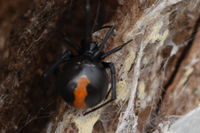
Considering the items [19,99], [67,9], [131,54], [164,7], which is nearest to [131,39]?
[131,54]

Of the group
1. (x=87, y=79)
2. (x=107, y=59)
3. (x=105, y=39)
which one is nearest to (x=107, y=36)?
(x=105, y=39)

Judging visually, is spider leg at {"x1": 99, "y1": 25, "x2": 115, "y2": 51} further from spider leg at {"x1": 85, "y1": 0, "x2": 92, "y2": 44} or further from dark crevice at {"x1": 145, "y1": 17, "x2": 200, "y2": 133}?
dark crevice at {"x1": 145, "y1": 17, "x2": 200, "y2": 133}

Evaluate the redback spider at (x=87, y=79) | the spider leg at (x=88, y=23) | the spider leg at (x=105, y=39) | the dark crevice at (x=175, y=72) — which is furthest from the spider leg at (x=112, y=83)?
the dark crevice at (x=175, y=72)

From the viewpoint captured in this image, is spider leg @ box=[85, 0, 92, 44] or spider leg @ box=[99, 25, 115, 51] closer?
spider leg @ box=[85, 0, 92, 44]

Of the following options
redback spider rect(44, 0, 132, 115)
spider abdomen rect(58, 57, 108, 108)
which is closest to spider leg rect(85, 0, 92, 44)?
redback spider rect(44, 0, 132, 115)

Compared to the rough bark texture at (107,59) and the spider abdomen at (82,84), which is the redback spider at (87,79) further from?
the rough bark texture at (107,59)

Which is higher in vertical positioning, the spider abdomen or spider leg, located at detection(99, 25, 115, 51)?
spider leg, located at detection(99, 25, 115, 51)
